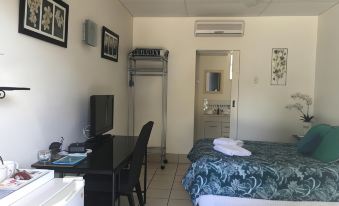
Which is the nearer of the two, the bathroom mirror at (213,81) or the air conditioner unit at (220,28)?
the air conditioner unit at (220,28)

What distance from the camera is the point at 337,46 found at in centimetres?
411

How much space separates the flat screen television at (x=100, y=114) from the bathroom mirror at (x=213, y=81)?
10.1 feet

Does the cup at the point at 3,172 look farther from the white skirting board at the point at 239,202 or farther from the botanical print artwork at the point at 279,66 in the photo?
the botanical print artwork at the point at 279,66

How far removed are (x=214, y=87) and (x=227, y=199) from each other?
375 cm

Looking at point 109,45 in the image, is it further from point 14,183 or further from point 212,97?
point 212,97

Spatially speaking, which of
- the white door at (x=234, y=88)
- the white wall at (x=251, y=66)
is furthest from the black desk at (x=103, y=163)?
the white door at (x=234, y=88)

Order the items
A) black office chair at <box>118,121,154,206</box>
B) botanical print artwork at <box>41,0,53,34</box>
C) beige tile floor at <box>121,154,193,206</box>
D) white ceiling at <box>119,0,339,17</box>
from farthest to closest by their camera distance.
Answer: white ceiling at <box>119,0,339,17</box>, beige tile floor at <box>121,154,193,206</box>, black office chair at <box>118,121,154,206</box>, botanical print artwork at <box>41,0,53,34</box>

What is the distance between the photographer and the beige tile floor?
3406 mm

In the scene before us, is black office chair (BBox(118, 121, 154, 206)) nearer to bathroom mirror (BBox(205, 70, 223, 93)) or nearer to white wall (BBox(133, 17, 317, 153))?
white wall (BBox(133, 17, 317, 153))

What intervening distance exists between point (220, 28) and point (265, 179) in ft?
9.82

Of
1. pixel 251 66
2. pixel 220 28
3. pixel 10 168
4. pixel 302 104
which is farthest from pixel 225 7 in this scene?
pixel 10 168

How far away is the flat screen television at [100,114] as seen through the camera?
115 inches

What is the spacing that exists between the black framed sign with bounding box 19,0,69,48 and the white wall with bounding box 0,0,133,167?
0.05 m

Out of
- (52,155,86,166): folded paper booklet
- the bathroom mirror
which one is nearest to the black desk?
(52,155,86,166): folded paper booklet
